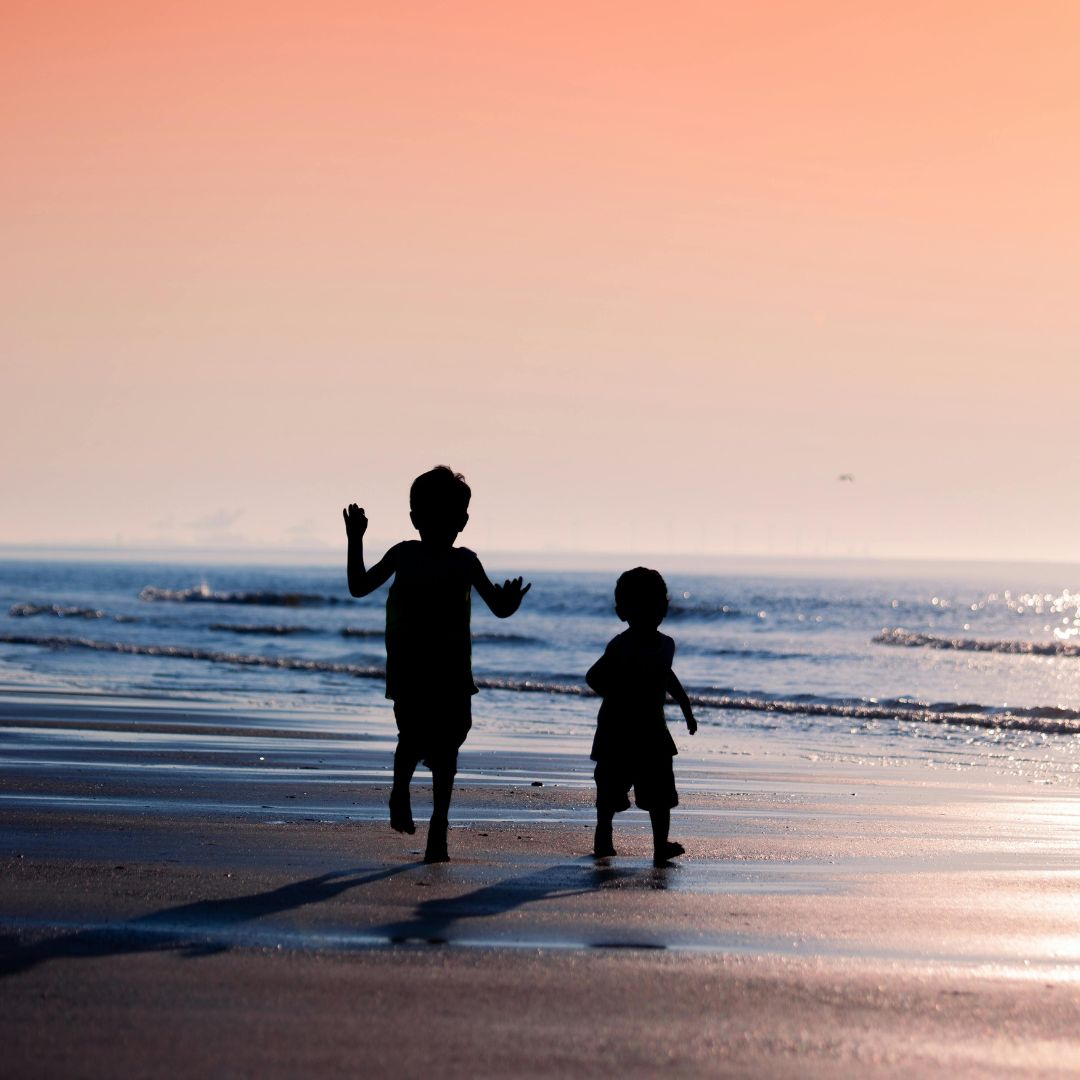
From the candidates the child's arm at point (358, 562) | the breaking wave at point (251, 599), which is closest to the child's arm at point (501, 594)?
the child's arm at point (358, 562)

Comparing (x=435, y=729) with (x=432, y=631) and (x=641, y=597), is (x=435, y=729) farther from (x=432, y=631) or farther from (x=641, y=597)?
(x=641, y=597)

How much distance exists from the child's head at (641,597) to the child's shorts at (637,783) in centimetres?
67

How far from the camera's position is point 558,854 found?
6.51m

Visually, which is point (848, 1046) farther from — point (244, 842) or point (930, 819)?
point (930, 819)

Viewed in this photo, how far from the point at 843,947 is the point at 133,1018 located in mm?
2114

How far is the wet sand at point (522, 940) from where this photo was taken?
132 inches

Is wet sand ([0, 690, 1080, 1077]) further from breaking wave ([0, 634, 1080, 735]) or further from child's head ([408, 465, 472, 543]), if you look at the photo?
breaking wave ([0, 634, 1080, 735])

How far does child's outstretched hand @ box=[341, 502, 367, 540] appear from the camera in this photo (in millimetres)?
6293

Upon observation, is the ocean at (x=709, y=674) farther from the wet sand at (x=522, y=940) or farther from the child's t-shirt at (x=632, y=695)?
the child's t-shirt at (x=632, y=695)

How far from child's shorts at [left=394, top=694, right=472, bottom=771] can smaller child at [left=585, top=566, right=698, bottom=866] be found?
74cm

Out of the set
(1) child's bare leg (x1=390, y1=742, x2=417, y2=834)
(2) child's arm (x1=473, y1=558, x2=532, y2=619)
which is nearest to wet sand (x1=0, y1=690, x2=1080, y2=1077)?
(1) child's bare leg (x1=390, y1=742, x2=417, y2=834)

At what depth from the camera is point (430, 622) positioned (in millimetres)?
6426

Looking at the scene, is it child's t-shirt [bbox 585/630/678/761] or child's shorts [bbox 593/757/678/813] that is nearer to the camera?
child's shorts [bbox 593/757/678/813]

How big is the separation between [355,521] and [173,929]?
7.46 ft
